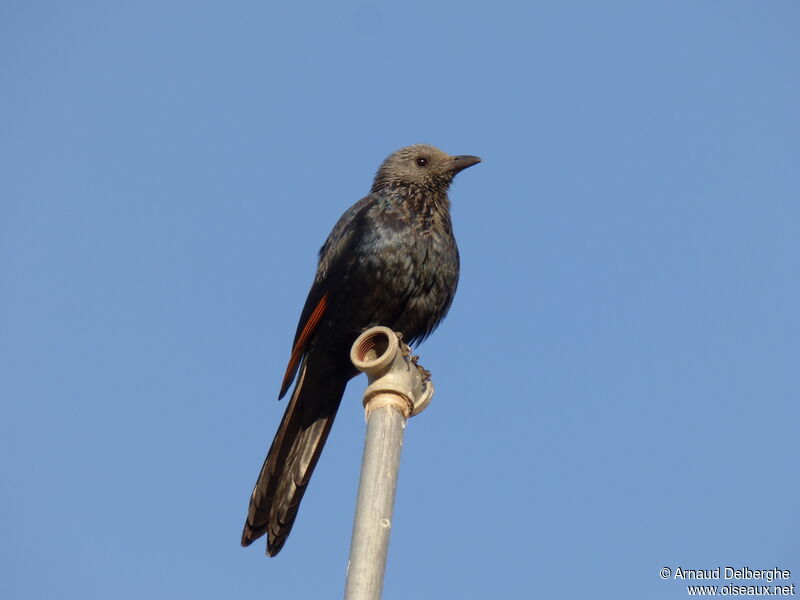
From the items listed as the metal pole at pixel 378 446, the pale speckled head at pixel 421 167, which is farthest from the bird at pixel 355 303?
the metal pole at pixel 378 446

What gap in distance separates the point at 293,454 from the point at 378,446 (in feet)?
8.50

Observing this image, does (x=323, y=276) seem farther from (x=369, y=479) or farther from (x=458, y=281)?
(x=369, y=479)

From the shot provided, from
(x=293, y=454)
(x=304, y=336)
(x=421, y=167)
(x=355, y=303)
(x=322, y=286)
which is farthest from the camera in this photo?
(x=421, y=167)

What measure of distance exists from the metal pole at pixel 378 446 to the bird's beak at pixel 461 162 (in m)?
3.23

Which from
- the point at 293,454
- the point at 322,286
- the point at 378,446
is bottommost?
the point at 378,446

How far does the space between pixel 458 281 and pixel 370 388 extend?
106 inches

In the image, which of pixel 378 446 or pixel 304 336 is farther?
pixel 304 336

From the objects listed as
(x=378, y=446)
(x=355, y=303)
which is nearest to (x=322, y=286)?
(x=355, y=303)

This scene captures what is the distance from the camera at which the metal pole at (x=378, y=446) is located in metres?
3.06

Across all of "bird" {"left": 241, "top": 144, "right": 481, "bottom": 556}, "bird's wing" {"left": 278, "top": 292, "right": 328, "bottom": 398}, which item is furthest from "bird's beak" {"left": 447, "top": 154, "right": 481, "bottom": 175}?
"bird's wing" {"left": 278, "top": 292, "right": 328, "bottom": 398}

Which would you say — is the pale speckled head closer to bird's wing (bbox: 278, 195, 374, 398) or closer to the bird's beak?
the bird's beak

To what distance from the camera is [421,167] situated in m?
7.11

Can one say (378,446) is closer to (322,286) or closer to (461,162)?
(322,286)

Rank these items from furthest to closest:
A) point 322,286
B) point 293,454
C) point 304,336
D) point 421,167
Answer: point 421,167
point 322,286
point 304,336
point 293,454
